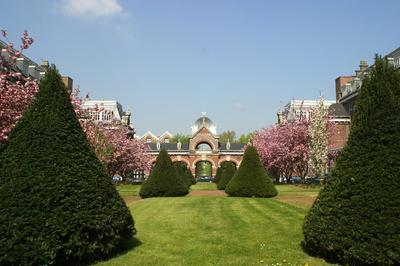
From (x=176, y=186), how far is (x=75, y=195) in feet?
59.1

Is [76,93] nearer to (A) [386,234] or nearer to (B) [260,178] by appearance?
(B) [260,178]

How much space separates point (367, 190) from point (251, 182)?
16847 mm

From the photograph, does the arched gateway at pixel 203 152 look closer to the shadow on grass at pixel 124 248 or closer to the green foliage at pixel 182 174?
the green foliage at pixel 182 174

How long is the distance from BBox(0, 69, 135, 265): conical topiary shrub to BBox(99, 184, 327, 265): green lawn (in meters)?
0.77

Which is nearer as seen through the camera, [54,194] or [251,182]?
[54,194]

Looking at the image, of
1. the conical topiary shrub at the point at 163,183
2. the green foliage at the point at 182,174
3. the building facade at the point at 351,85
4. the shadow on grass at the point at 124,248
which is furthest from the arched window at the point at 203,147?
the shadow on grass at the point at 124,248

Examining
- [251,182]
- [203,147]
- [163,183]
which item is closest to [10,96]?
[163,183]

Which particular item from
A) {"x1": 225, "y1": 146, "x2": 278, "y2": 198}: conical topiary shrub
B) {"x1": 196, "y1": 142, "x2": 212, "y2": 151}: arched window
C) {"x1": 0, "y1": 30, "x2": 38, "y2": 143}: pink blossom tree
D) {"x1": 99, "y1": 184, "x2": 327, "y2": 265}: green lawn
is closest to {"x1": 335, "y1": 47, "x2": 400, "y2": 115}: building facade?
{"x1": 196, "y1": 142, "x2": 212, "y2": 151}: arched window

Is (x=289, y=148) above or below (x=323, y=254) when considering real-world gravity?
above

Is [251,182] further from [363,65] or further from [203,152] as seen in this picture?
[203,152]

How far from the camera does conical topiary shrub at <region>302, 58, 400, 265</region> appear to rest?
23.4 ft

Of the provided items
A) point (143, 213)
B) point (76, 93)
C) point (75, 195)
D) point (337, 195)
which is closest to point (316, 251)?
point (337, 195)

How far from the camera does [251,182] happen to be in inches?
952

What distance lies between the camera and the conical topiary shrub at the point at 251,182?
78.9 ft
